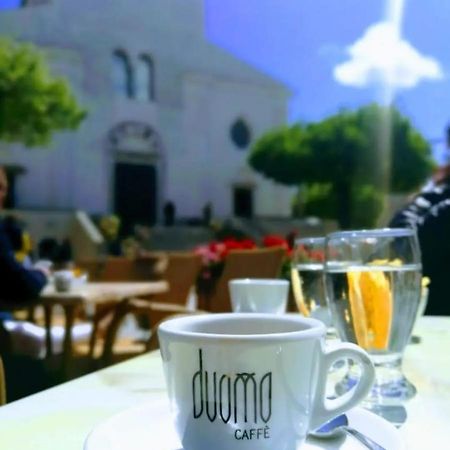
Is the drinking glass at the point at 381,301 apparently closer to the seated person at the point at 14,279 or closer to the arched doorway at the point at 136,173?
the seated person at the point at 14,279

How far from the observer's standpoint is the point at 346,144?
1650 cm

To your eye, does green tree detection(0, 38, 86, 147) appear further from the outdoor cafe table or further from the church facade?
the outdoor cafe table

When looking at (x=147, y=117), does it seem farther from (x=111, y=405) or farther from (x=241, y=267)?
(x=111, y=405)

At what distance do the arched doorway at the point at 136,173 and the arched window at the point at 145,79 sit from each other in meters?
0.76

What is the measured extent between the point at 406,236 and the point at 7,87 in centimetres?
947

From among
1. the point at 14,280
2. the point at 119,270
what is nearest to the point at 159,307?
the point at 14,280

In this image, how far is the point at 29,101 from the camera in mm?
9219

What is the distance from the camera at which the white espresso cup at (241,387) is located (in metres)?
0.32

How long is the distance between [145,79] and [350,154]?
551cm

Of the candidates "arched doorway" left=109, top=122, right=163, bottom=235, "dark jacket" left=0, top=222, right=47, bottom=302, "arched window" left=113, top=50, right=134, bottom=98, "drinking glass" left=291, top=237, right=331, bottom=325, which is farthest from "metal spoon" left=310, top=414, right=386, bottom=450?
"arched window" left=113, top=50, right=134, bottom=98

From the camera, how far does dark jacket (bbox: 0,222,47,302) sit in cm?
156

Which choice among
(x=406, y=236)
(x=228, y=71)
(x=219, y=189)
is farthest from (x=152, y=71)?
(x=406, y=236)

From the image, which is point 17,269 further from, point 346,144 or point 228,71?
Result: point 228,71

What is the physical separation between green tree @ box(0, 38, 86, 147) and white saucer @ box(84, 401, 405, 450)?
9202 mm
